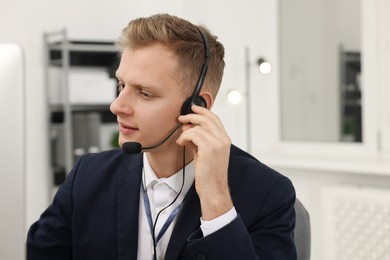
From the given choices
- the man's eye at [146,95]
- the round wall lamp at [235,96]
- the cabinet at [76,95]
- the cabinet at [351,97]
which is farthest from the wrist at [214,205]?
the cabinet at [76,95]

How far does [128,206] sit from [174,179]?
125 millimetres

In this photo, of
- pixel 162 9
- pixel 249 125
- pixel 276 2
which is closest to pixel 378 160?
pixel 249 125

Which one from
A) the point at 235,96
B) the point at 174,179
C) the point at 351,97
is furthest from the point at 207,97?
the point at 351,97

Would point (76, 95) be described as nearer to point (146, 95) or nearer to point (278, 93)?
point (278, 93)

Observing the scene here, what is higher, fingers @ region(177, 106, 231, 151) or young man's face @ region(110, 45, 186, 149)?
young man's face @ region(110, 45, 186, 149)

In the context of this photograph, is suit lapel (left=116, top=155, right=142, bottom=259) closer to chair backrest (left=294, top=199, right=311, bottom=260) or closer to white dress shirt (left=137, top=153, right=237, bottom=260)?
white dress shirt (left=137, top=153, right=237, bottom=260)

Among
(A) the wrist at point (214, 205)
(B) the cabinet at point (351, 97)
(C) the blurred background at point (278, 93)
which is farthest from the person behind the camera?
(B) the cabinet at point (351, 97)

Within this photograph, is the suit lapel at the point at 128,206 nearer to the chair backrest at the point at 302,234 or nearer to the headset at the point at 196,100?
the headset at the point at 196,100

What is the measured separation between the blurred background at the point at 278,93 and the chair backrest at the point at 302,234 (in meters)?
1.59

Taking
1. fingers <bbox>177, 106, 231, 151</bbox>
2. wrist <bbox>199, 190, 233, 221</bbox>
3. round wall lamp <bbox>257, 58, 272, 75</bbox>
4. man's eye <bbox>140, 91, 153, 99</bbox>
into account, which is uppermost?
round wall lamp <bbox>257, 58, 272, 75</bbox>

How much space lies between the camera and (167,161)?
4.36ft

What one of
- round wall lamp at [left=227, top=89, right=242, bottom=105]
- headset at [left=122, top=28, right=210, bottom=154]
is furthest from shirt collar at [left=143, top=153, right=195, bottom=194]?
round wall lamp at [left=227, top=89, right=242, bottom=105]

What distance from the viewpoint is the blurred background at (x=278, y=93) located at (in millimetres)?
3017

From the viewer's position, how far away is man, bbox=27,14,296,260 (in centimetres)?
116
